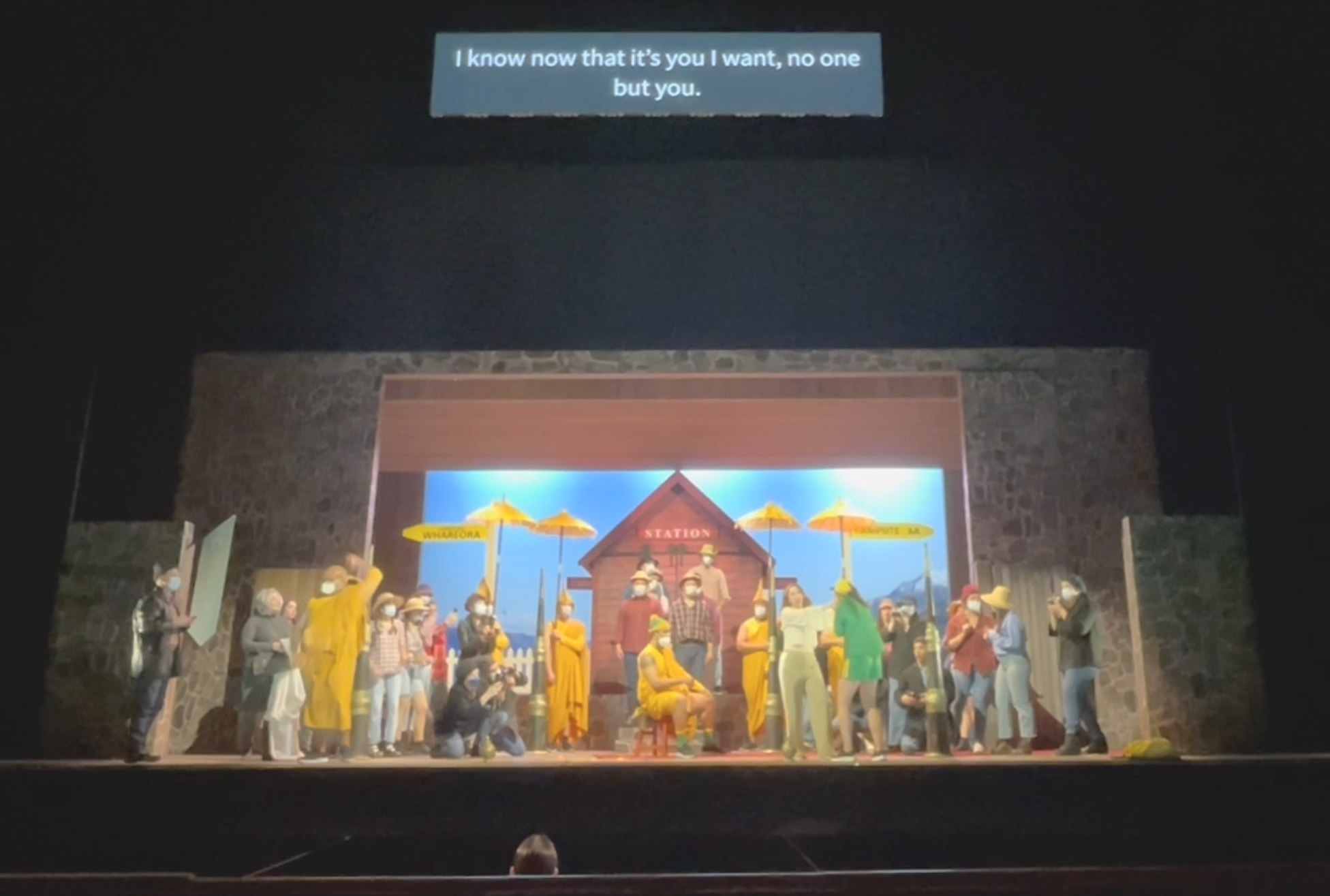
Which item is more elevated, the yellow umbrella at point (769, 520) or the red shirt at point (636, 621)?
the yellow umbrella at point (769, 520)

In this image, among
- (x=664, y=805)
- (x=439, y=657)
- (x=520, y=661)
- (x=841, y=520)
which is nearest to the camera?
(x=664, y=805)

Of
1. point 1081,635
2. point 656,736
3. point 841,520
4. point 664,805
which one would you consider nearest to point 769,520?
point 841,520

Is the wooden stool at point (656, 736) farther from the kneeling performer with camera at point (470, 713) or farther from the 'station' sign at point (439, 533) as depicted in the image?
the 'station' sign at point (439, 533)

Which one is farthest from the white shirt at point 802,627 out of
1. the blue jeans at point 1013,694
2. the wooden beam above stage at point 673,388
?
the wooden beam above stage at point 673,388

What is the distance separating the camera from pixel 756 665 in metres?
6.87

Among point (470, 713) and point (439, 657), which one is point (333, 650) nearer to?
point (470, 713)

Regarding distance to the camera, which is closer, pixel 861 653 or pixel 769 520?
pixel 861 653

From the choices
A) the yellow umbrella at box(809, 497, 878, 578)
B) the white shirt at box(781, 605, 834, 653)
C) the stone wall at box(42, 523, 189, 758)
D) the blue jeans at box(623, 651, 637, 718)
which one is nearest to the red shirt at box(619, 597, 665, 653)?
the blue jeans at box(623, 651, 637, 718)

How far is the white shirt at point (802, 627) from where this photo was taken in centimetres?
541

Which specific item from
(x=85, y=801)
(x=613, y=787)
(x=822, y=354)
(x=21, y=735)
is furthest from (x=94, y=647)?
(x=822, y=354)

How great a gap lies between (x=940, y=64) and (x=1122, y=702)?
4.52m

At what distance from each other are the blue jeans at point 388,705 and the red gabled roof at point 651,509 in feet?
8.21

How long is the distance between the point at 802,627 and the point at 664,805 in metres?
1.25

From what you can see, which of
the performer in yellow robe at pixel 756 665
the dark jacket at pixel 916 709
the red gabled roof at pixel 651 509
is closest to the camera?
the dark jacket at pixel 916 709
